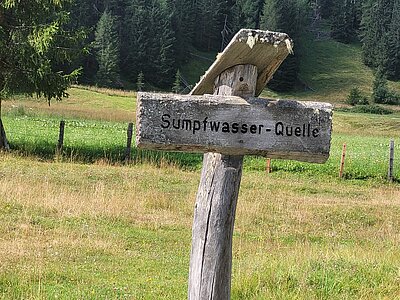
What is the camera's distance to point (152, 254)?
783 centimetres

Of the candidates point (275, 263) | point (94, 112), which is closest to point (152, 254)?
point (275, 263)

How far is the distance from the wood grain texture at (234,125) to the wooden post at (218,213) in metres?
0.17

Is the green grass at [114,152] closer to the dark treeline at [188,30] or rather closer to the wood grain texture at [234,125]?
the wood grain texture at [234,125]

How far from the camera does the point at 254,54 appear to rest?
147 inches

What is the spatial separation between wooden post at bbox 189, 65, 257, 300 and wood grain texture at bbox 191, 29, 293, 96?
6 centimetres

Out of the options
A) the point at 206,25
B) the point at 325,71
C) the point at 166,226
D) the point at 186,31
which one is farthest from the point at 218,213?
the point at 325,71

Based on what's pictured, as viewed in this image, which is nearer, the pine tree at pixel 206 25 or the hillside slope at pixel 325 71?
the hillside slope at pixel 325 71

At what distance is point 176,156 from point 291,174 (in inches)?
156

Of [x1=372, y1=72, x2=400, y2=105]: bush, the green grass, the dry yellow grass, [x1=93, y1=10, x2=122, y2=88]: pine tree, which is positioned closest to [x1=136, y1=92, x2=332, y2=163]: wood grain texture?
the dry yellow grass

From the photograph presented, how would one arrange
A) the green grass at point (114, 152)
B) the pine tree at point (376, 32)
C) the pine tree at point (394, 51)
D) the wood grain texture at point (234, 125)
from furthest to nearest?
the pine tree at point (376, 32), the pine tree at point (394, 51), the green grass at point (114, 152), the wood grain texture at point (234, 125)

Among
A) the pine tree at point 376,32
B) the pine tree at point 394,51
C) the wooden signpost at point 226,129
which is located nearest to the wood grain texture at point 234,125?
the wooden signpost at point 226,129

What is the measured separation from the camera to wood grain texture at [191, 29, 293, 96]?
359cm

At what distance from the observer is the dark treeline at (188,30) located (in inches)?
2724

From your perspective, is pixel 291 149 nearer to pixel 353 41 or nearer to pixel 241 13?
pixel 241 13
